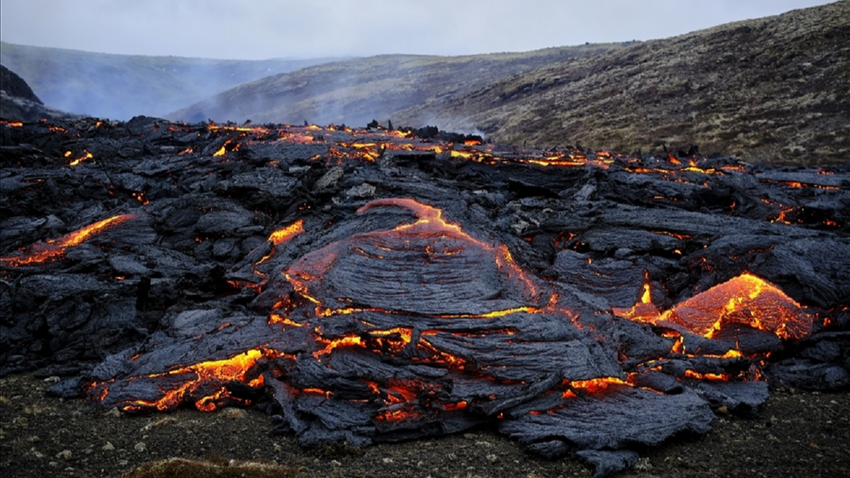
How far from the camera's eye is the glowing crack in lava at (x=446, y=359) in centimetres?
656

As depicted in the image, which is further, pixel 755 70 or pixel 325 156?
pixel 755 70

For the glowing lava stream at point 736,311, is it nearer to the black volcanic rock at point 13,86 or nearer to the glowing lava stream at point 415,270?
the glowing lava stream at point 415,270

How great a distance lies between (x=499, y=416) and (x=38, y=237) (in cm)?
1074

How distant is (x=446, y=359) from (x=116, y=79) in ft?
326

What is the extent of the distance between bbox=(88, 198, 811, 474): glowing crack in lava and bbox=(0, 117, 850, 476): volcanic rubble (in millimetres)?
32

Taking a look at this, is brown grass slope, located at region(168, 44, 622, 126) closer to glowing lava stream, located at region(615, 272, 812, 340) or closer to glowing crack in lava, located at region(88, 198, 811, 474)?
glowing crack in lava, located at region(88, 198, 811, 474)

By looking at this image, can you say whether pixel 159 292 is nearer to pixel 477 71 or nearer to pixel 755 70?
pixel 755 70

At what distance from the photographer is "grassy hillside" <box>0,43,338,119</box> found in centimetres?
7338

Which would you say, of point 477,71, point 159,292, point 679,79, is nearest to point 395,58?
point 477,71

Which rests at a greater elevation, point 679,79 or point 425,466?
point 679,79

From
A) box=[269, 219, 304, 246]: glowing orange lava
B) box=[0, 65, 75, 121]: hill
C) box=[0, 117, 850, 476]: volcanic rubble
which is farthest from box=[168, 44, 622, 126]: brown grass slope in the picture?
box=[269, 219, 304, 246]: glowing orange lava

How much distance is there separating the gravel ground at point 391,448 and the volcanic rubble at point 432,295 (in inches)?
8.7

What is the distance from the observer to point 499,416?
6.68 m

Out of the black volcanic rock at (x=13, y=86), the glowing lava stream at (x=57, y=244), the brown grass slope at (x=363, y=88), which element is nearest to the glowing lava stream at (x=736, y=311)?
the glowing lava stream at (x=57, y=244)
